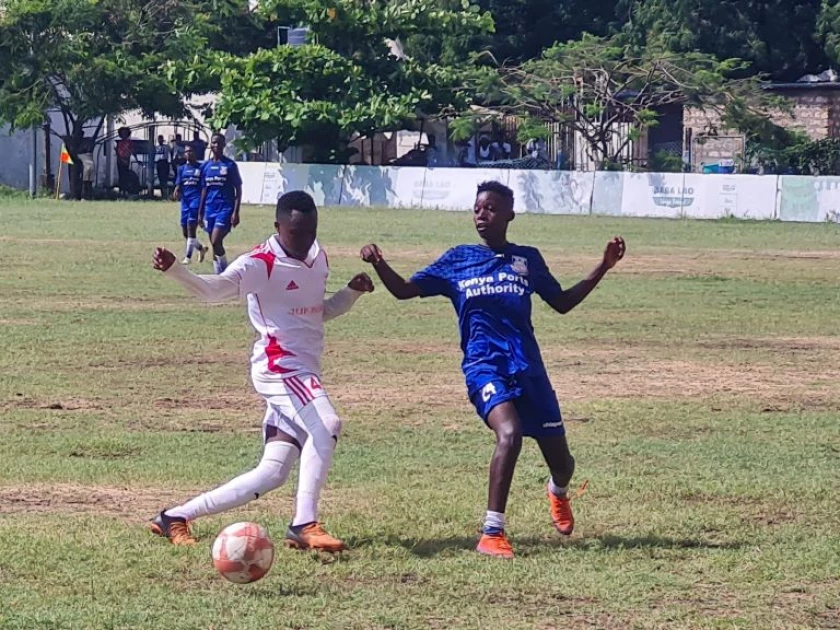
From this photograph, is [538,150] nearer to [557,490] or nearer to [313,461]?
[557,490]

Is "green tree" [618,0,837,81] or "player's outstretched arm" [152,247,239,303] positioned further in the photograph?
"green tree" [618,0,837,81]

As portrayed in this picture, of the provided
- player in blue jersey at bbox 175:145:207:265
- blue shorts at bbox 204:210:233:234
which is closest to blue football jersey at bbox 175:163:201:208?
player in blue jersey at bbox 175:145:207:265

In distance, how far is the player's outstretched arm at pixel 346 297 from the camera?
7.31 metres

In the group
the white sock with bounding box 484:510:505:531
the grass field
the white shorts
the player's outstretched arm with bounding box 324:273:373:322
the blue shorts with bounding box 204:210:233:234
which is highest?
the player's outstretched arm with bounding box 324:273:373:322

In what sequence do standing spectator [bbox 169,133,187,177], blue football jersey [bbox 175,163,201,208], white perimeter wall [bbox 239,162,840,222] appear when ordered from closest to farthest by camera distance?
blue football jersey [bbox 175,163,201,208] → white perimeter wall [bbox 239,162,840,222] → standing spectator [bbox 169,133,187,177]

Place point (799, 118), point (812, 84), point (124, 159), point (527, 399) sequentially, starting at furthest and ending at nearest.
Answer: point (799, 118) → point (812, 84) → point (124, 159) → point (527, 399)

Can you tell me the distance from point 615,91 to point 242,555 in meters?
40.5

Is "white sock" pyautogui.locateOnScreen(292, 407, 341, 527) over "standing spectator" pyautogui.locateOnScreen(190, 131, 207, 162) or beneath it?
beneath

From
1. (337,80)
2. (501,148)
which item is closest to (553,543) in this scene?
(337,80)

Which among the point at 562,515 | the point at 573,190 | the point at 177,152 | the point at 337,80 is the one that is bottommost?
the point at 562,515

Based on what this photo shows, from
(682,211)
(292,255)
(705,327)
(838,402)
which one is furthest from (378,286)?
(682,211)

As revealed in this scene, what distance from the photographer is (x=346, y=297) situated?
740 centimetres

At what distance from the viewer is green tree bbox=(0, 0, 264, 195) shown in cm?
4591

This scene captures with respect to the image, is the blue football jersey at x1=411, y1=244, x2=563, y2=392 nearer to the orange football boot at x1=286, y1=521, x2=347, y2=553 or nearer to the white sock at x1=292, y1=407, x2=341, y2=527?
the white sock at x1=292, y1=407, x2=341, y2=527
